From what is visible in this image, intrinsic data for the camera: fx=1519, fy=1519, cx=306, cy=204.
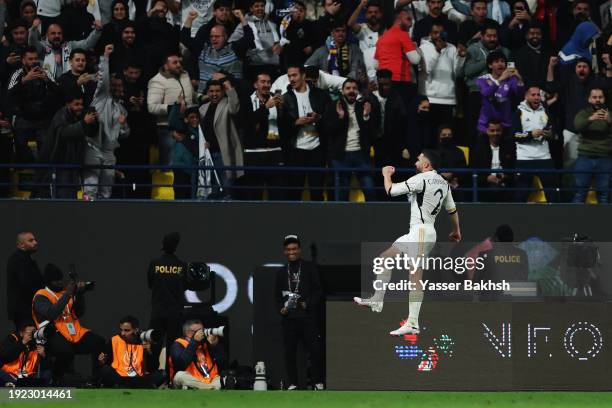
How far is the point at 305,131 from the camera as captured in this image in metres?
21.7

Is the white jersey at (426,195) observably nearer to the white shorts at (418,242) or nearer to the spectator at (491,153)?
the white shorts at (418,242)

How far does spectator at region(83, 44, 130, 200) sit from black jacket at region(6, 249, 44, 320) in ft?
5.62

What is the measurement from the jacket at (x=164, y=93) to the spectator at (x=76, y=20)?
1453mm

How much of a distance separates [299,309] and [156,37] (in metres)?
5.71

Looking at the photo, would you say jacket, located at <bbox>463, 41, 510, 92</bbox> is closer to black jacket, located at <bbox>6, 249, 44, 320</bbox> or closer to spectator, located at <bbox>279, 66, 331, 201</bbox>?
spectator, located at <bbox>279, 66, 331, 201</bbox>

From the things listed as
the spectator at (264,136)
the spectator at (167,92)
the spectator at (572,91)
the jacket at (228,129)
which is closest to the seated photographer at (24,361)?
the jacket at (228,129)

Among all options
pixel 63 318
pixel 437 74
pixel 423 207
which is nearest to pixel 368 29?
pixel 437 74

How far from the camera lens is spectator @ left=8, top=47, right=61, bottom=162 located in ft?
70.1

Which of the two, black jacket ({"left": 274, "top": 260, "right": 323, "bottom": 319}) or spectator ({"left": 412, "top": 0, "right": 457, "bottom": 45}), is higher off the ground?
spectator ({"left": 412, "top": 0, "right": 457, "bottom": 45})

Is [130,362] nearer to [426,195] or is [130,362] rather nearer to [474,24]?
[426,195]

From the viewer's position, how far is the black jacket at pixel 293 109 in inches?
845

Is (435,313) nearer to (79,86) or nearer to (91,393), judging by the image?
(91,393)

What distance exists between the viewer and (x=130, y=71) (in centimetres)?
2198

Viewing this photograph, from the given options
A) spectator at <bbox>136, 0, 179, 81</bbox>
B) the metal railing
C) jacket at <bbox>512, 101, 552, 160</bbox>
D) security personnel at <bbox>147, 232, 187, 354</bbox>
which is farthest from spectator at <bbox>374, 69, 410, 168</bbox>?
security personnel at <bbox>147, 232, 187, 354</bbox>
